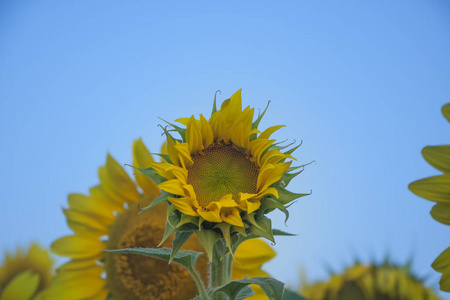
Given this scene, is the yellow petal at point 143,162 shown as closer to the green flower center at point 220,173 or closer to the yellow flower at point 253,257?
the yellow flower at point 253,257

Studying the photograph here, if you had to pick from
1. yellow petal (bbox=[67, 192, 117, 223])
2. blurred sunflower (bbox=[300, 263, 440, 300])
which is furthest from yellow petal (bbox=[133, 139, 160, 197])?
blurred sunflower (bbox=[300, 263, 440, 300])

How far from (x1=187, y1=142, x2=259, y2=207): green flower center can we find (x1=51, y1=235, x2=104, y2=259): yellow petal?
38.1 inches

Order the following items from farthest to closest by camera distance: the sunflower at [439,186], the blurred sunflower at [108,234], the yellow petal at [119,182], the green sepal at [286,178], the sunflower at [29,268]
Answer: the sunflower at [29,268] → the yellow petal at [119,182] → the blurred sunflower at [108,234] → the sunflower at [439,186] → the green sepal at [286,178]

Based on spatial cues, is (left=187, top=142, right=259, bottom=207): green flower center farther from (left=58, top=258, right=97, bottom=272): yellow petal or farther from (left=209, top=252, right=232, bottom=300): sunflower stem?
(left=58, top=258, right=97, bottom=272): yellow petal

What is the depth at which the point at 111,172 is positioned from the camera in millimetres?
1954

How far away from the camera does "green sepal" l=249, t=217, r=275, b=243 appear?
989 mm

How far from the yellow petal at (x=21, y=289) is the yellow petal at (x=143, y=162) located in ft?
2.62

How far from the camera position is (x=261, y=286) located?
1032mm

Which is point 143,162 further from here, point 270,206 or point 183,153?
point 270,206

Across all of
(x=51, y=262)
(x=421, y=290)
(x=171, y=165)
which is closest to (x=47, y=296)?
(x=51, y=262)

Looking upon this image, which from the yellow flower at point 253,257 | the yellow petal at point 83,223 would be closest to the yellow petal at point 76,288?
the yellow petal at point 83,223

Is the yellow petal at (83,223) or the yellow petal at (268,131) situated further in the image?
the yellow petal at (83,223)

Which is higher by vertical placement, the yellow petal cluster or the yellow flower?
the yellow petal cluster

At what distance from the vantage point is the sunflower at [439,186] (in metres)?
1.38
